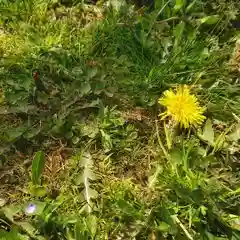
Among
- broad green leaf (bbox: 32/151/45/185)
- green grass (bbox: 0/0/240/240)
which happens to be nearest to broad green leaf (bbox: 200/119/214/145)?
green grass (bbox: 0/0/240/240)

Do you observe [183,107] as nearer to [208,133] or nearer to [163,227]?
[208,133]

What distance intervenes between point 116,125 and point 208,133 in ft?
1.48

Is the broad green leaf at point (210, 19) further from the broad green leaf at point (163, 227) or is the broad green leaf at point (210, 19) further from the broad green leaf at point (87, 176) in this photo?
the broad green leaf at point (163, 227)

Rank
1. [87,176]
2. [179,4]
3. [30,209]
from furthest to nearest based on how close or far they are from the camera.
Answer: [179,4] → [87,176] → [30,209]

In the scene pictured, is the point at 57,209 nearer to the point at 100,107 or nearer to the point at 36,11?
the point at 100,107

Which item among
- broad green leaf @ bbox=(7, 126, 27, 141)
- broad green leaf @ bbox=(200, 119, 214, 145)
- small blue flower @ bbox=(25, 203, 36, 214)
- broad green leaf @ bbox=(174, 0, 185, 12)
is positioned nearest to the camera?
small blue flower @ bbox=(25, 203, 36, 214)

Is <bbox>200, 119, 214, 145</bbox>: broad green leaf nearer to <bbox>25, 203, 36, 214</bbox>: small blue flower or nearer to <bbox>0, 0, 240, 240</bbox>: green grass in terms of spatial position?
<bbox>0, 0, 240, 240</bbox>: green grass

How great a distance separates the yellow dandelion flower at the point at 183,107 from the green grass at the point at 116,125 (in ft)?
0.31

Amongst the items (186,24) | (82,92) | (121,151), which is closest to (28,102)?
(82,92)

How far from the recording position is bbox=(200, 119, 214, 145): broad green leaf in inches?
91.4

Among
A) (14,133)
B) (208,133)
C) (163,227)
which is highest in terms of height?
(14,133)

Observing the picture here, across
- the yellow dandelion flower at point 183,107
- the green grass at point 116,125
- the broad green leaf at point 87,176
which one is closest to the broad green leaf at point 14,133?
the green grass at point 116,125

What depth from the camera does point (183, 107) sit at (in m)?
2.25

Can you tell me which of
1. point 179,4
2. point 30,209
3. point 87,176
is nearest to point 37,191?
point 30,209
